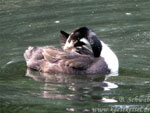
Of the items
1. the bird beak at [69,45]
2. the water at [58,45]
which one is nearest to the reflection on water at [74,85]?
the water at [58,45]

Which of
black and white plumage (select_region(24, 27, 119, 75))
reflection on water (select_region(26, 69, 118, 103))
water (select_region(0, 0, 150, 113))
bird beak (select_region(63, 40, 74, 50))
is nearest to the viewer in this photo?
water (select_region(0, 0, 150, 113))

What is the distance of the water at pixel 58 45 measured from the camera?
318 inches

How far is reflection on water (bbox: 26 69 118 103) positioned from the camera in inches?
333

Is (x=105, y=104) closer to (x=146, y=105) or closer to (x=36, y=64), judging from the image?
(x=146, y=105)

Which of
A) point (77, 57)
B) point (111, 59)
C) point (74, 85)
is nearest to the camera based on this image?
point (74, 85)

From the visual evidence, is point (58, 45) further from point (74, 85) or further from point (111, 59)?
point (74, 85)

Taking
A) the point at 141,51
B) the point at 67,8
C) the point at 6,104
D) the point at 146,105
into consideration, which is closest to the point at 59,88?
the point at 6,104

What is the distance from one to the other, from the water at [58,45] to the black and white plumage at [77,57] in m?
0.22

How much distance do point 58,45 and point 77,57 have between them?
188 cm

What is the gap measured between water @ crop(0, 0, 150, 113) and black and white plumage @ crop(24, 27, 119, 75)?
0.22 m

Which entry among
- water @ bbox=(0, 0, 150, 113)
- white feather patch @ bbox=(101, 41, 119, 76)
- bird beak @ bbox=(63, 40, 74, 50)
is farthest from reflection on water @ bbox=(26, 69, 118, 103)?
bird beak @ bbox=(63, 40, 74, 50)

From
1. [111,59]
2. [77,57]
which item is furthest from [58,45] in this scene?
[111,59]

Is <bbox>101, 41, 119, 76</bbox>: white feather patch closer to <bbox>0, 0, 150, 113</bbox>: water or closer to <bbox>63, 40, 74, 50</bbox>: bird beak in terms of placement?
<bbox>0, 0, 150, 113</bbox>: water

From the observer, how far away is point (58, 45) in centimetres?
1174
